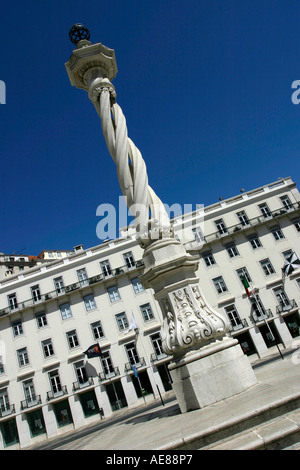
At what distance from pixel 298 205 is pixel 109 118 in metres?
28.9

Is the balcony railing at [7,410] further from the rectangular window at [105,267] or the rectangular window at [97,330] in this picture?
the rectangular window at [105,267]

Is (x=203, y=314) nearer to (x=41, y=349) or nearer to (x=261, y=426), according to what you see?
(x=261, y=426)

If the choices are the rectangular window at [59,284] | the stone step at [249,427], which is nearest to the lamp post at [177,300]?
the stone step at [249,427]

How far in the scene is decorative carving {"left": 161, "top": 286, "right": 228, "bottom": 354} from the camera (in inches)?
219

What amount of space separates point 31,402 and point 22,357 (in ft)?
13.5

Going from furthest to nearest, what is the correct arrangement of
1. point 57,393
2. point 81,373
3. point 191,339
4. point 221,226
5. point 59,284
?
point 221,226, point 59,284, point 81,373, point 57,393, point 191,339

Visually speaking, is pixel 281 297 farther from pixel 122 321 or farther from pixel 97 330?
pixel 97 330

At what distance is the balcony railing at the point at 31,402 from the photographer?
28.6 metres

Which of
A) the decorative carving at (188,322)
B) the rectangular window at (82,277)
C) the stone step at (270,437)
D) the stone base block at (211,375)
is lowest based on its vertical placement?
the stone step at (270,437)

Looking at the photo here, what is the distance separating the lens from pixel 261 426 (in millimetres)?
3391

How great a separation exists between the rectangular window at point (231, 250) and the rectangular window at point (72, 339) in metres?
17.2

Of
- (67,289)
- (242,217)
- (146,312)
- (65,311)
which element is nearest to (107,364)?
(146,312)

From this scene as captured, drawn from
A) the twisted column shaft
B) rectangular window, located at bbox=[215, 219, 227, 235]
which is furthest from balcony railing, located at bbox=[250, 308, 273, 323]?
the twisted column shaft

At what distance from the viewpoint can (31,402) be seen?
94.3 ft
